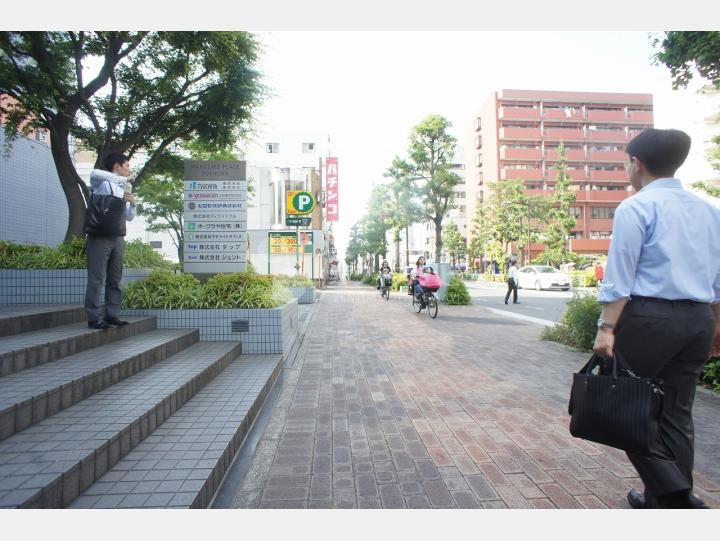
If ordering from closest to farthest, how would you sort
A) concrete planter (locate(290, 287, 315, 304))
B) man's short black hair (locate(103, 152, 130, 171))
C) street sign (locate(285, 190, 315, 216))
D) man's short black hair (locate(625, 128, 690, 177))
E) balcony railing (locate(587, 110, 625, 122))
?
man's short black hair (locate(625, 128, 690, 177)), man's short black hair (locate(103, 152, 130, 171)), street sign (locate(285, 190, 315, 216)), concrete planter (locate(290, 287, 315, 304)), balcony railing (locate(587, 110, 625, 122))

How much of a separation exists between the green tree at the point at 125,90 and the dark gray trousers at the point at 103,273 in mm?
5157

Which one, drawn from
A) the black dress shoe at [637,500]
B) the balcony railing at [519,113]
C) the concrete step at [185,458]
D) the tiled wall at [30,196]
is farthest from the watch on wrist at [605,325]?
the balcony railing at [519,113]

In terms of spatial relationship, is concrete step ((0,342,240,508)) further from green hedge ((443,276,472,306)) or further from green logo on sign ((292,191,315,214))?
green hedge ((443,276,472,306))

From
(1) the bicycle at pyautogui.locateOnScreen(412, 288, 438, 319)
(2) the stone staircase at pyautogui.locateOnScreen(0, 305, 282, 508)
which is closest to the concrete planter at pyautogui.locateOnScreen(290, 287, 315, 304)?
(1) the bicycle at pyautogui.locateOnScreen(412, 288, 438, 319)

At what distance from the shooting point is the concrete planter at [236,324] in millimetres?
5641

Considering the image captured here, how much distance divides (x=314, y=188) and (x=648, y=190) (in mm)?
37034

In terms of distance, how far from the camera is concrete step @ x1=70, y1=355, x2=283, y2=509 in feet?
6.86

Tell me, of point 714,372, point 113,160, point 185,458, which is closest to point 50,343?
point 185,458

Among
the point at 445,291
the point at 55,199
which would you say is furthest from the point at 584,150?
the point at 55,199

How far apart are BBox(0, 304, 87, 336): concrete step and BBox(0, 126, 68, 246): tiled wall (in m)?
8.24

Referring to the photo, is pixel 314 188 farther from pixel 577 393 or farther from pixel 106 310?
pixel 577 393

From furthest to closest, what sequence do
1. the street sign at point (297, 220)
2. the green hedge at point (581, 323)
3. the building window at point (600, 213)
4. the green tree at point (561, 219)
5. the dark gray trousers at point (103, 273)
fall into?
the building window at point (600, 213) → the green tree at point (561, 219) → the street sign at point (297, 220) → the green hedge at point (581, 323) → the dark gray trousers at point (103, 273)

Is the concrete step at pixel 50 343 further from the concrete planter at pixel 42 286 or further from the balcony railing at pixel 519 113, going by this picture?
the balcony railing at pixel 519 113

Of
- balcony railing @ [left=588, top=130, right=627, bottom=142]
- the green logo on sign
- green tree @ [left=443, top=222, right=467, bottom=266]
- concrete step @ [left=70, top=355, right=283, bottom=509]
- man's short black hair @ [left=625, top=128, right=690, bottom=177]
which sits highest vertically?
balcony railing @ [left=588, top=130, right=627, bottom=142]
